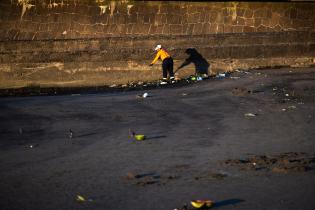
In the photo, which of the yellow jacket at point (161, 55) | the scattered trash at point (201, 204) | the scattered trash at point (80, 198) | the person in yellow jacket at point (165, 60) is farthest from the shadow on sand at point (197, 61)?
the scattered trash at point (201, 204)

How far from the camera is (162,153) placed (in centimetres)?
892

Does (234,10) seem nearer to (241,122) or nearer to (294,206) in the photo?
(241,122)

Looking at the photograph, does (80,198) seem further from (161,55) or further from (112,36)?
(112,36)

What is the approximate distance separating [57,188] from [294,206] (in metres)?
2.70

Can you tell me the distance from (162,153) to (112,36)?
12004 mm

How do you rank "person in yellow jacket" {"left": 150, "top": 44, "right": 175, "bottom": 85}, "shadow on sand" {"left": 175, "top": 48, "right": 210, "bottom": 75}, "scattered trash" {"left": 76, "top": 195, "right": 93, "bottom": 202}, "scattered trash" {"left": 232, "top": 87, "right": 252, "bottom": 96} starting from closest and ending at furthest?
"scattered trash" {"left": 76, "top": 195, "right": 93, "bottom": 202}, "scattered trash" {"left": 232, "top": 87, "right": 252, "bottom": 96}, "person in yellow jacket" {"left": 150, "top": 44, "right": 175, "bottom": 85}, "shadow on sand" {"left": 175, "top": 48, "right": 210, "bottom": 75}

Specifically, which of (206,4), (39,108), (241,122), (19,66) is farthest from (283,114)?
(19,66)

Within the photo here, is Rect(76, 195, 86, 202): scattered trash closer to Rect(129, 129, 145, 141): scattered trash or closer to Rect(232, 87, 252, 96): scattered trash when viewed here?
Rect(129, 129, 145, 141): scattered trash

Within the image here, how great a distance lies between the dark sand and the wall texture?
5159 mm

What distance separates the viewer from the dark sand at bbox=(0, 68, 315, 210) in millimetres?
6844

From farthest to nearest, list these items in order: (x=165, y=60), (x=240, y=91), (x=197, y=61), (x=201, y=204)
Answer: (x=197, y=61)
(x=165, y=60)
(x=240, y=91)
(x=201, y=204)

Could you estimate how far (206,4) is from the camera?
20.6 meters

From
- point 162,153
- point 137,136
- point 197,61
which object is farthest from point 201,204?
point 197,61

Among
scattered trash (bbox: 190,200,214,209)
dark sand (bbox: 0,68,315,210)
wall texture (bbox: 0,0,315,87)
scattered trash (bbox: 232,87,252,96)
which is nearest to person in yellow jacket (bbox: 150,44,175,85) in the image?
wall texture (bbox: 0,0,315,87)
